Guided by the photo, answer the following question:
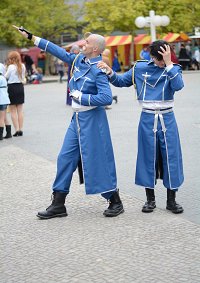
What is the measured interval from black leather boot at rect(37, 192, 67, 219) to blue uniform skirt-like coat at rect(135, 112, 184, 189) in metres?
0.84

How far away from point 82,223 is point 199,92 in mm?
16060

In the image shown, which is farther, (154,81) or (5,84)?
(5,84)

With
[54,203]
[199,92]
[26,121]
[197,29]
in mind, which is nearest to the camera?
[54,203]

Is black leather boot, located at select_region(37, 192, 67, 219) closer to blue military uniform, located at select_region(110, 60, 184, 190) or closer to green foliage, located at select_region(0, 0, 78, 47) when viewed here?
blue military uniform, located at select_region(110, 60, 184, 190)

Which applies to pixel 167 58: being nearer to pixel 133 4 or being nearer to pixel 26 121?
pixel 26 121

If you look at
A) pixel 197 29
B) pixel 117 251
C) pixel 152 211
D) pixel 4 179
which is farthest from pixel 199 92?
pixel 197 29

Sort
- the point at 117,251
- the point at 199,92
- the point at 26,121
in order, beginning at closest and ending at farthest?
1. the point at 117,251
2. the point at 26,121
3. the point at 199,92

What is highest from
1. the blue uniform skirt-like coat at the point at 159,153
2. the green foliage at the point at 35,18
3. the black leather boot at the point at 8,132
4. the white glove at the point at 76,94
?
the green foliage at the point at 35,18

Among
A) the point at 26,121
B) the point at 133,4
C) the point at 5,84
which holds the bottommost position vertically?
the point at 26,121

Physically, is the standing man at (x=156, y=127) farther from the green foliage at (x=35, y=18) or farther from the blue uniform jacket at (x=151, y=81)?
the green foliage at (x=35, y=18)

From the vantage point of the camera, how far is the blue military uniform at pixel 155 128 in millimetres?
6430

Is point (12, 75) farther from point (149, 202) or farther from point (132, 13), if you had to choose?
point (132, 13)

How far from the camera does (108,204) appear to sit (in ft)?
23.3

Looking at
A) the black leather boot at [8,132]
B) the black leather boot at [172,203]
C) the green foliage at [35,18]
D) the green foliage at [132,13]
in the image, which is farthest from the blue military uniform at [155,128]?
the green foliage at [35,18]
